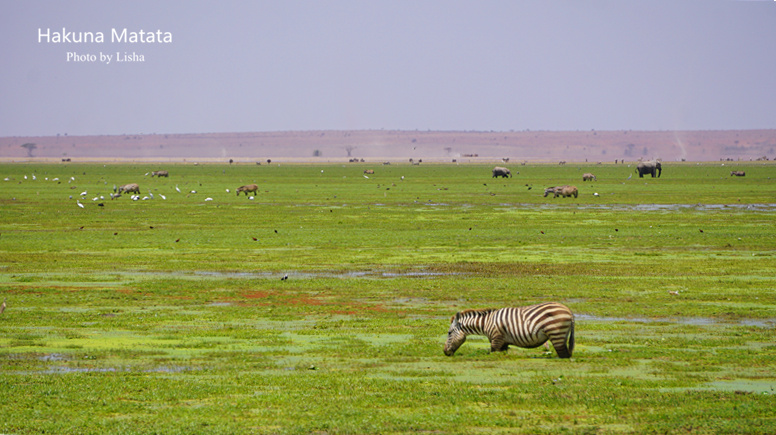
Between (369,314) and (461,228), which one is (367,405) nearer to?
(369,314)

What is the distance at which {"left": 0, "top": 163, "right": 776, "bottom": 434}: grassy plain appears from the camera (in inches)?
446

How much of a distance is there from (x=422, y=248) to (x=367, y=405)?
20323 mm

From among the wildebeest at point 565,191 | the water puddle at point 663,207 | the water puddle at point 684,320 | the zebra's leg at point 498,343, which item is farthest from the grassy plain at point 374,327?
the wildebeest at point 565,191

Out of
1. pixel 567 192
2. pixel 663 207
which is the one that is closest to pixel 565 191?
pixel 567 192

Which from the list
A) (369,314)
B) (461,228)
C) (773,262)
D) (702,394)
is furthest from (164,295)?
(461,228)

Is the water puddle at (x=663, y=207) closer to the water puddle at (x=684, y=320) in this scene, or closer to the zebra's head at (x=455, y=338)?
the water puddle at (x=684, y=320)

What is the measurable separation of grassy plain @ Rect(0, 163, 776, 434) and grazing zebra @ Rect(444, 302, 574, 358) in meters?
0.30

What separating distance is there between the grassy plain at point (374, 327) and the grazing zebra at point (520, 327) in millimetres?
304

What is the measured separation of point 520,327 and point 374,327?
3700mm

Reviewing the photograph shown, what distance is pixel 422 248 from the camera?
3186 centimetres

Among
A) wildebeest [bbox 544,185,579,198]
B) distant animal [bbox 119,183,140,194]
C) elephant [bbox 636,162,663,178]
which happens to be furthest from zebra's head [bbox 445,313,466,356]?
elephant [bbox 636,162,663,178]

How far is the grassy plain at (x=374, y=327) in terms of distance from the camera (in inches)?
446

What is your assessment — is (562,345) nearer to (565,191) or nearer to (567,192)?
(567,192)

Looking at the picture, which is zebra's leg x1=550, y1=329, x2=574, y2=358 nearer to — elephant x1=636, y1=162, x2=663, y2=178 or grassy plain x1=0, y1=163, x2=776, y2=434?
grassy plain x1=0, y1=163, x2=776, y2=434
